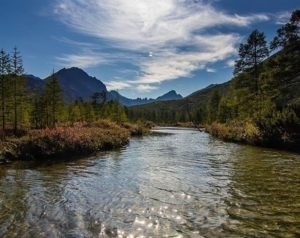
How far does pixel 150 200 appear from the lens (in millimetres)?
13898

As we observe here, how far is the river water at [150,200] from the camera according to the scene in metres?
10.4

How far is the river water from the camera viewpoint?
10421mm

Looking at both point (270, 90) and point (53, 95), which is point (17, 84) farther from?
point (270, 90)

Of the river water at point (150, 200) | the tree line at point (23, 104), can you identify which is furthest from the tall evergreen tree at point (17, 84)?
the river water at point (150, 200)

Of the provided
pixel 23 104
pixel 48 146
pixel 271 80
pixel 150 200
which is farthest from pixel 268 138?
pixel 23 104

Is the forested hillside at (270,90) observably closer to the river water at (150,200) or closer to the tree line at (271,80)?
the tree line at (271,80)

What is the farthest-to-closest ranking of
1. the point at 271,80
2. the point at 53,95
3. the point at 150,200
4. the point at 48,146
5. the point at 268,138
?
the point at 53,95, the point at 271,80, the point at 268,138, the point at 48,146, the point at 150,200

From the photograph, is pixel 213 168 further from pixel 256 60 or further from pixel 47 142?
pixel 256 60

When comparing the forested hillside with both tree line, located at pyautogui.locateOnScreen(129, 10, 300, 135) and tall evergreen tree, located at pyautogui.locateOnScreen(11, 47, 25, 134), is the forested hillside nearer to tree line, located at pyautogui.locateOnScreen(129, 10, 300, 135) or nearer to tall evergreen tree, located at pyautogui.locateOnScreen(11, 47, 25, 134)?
tree line, located at pyautogui.locateOnScreen(129, 10, 300, 135)

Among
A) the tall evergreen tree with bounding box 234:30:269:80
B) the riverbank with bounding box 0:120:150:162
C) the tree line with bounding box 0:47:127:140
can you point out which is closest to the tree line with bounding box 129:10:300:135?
the tall evergreen tree with bounding box 234:30:269:80

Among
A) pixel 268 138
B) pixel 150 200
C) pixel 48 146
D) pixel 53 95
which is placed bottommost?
pixel 150 200

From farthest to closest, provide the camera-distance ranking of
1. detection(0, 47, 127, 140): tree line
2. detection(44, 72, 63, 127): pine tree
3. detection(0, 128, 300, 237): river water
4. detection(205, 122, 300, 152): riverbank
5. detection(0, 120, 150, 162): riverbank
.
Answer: detection(44, 72, 63, 127): pine tree → detection(0, 47, 127, 140): tree line → detection(205, 122, 300, 152): riverbank → detection(0, 120, 150, 162): riverbank → detection(0, 128, 300, 237): river water

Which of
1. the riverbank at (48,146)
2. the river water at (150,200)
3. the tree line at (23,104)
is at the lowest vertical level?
the river water at (150,200)

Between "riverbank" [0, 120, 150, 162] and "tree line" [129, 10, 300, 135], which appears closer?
"riverbank" [0, 120, 150, 162]
